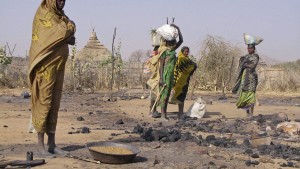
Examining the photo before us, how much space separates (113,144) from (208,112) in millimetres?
6758

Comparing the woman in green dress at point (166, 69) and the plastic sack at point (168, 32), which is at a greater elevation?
the plastic sack at point (168, 32)

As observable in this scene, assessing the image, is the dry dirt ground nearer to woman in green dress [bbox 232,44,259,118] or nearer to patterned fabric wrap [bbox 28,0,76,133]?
woman in green dress [bbox 232,44,259,118]

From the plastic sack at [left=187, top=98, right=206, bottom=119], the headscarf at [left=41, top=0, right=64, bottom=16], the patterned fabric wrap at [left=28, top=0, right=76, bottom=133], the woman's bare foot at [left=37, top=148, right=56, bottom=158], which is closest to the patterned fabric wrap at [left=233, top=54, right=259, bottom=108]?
the plastic sack at [left=187, top=98, right=206, bottom=119]

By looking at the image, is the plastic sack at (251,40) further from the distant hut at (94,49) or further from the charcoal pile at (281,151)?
the distant hut at (94,49)

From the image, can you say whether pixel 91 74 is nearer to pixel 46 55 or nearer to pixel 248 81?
pixel 248 81

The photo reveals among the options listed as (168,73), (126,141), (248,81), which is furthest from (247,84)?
(126,141)

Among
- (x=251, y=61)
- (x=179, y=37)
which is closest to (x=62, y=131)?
(x=179, y=37)

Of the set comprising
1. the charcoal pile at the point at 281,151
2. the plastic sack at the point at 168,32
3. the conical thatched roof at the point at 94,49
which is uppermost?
the conical thatched roof at the point at 94,49

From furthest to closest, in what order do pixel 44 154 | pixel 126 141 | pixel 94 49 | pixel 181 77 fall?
pixel 94 49 → pixel 181 77 → pixel 126 141 → pixel 44 154

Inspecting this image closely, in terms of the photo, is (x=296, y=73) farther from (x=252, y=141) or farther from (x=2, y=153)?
(x=2, y=153)

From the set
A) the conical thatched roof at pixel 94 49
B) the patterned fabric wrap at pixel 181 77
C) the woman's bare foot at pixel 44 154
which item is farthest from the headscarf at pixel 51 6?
the conical thatched roof at pixel 94 49

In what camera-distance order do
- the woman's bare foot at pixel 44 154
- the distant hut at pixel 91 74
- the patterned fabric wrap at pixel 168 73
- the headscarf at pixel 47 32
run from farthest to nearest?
the distant hut at pixel 91 74
the patterned fabric wrap at pixel 168 73
the woman's bare foot at pixel 44 154
the headscarf at pixel 47 32

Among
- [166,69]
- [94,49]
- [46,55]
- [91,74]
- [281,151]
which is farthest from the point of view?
[94,49]

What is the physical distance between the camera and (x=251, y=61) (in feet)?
36.0
